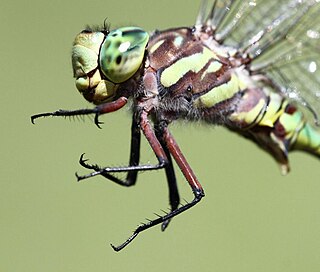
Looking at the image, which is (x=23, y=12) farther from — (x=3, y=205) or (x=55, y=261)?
(x=55, y=261)

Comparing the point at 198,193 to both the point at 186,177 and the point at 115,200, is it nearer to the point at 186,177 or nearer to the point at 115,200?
the point at 186,177

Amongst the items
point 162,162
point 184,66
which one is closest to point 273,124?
point 184,66

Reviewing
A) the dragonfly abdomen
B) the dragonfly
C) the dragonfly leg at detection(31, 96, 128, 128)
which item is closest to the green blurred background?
the dragonfly abdomen

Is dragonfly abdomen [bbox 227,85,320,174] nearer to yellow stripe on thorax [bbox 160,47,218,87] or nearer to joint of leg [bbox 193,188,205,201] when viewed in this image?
yellow stripe on thorax [bbox 160,47,218,87]

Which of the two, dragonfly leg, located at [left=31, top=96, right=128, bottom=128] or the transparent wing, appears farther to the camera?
the transparent wing

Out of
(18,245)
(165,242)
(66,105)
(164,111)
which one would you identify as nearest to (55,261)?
(18,245)
